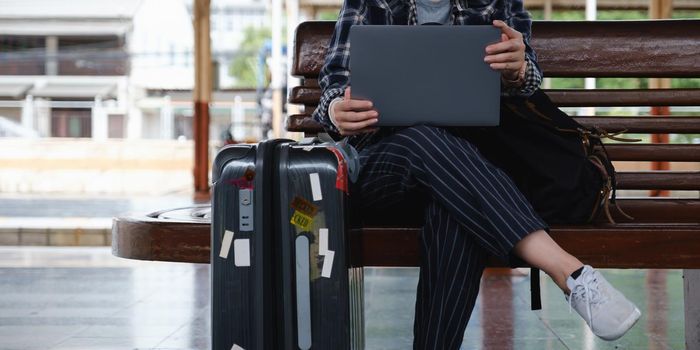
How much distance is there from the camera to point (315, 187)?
1622 millimetres

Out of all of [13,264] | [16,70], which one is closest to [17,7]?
[16,70]

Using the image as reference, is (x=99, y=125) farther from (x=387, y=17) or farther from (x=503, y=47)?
(x=503, y=47)

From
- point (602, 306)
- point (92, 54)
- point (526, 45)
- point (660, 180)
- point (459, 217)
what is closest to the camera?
point (602, 306)

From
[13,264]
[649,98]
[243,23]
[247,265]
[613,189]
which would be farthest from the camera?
[243,23]

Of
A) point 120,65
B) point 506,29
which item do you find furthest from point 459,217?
point 120,65

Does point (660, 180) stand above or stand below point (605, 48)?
below

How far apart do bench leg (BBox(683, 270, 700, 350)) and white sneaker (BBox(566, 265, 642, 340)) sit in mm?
973

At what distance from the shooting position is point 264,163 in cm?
162

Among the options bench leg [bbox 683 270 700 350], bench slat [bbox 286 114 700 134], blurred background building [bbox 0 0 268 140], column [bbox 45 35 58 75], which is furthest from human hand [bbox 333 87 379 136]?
column [bbox 45 35 58 75]

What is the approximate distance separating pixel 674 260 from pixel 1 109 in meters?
28.5

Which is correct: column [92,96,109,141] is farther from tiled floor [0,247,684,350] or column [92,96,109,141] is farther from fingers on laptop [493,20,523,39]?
fingers on laptop [493,20,523,39]

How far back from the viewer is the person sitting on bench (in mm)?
1624

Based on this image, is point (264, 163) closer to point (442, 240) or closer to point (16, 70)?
point (442, 240)

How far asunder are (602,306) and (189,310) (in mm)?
2159
